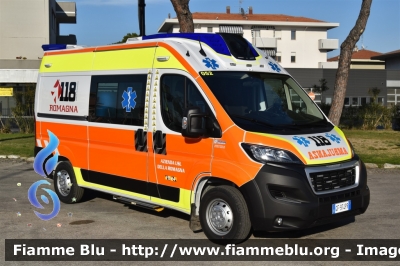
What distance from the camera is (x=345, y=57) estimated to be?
20.0 metres

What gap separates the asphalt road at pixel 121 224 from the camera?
759cm

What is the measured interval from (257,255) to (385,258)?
1466 mm

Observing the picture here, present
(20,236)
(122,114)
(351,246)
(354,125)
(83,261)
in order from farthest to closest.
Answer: (354,125) → (122,114) → (20,236) → (351,246) → (83,261)

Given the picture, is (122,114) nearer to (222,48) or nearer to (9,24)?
(222,48)

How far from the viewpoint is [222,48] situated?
25.2ft

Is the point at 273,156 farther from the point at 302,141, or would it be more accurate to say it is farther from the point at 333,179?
the point at 333,179

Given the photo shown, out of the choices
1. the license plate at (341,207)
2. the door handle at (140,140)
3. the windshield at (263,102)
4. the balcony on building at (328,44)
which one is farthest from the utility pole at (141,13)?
the balcony on building at (328,44)

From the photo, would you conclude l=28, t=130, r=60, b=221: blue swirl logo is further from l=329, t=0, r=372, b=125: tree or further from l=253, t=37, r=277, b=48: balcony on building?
l=253, t=37, r=277, b=48: balcony on building

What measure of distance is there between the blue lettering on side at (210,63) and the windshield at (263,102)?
11 cm

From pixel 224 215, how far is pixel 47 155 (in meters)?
4.44

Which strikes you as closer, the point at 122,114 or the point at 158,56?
the point at 158,56

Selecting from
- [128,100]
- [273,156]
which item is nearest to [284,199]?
[273,156]

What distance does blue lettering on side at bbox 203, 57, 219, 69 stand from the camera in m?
7.43

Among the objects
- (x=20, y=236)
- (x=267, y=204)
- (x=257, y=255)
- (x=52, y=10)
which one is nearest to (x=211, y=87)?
(x=267, y=204)
